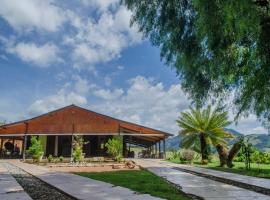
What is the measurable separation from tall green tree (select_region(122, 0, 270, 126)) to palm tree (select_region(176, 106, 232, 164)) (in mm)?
18808

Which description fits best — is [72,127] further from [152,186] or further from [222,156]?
[152,186]

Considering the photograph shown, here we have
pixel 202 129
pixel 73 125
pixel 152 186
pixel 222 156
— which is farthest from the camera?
pixel 73 125

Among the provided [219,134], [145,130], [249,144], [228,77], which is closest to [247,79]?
[228,77]

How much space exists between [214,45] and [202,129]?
2138 cm

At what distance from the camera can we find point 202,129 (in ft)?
93.2

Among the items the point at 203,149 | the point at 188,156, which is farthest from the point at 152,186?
the point at 203,149

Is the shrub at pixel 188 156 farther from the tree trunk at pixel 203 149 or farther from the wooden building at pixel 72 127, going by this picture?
the wooden building at pixel 72 127

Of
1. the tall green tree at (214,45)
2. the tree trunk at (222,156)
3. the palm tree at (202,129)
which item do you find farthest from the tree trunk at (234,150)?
the tall green tree at (214,45)

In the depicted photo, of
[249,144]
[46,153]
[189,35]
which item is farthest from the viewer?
[46,153]

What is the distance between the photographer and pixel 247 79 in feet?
26.5

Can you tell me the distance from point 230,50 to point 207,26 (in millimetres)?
1322

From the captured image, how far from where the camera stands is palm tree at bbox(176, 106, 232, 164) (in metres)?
28.2

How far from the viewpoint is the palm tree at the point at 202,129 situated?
28234mm

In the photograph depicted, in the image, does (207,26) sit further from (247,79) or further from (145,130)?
(145,130)
